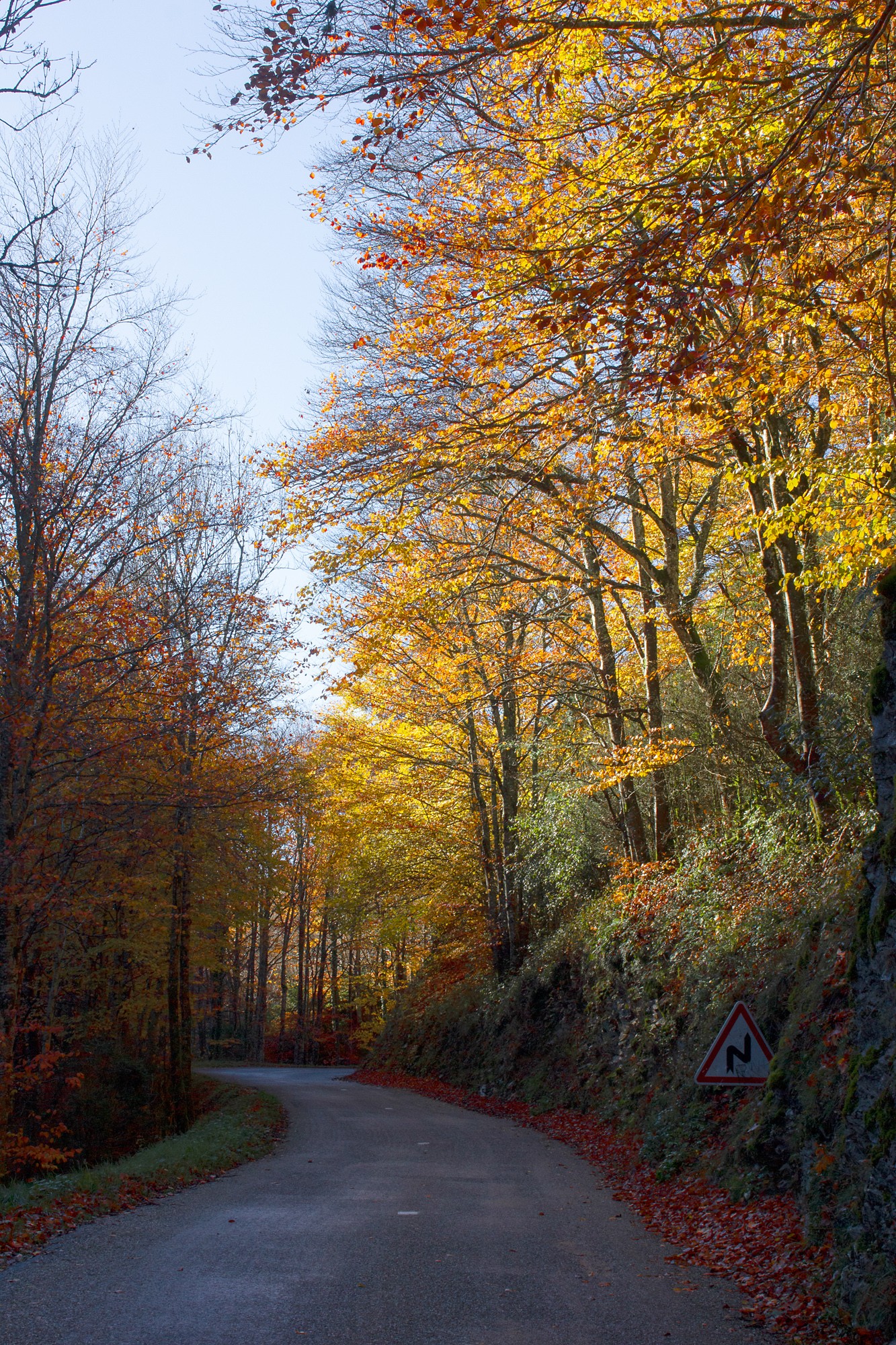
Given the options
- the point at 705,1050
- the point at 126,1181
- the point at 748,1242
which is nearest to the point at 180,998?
the point at 126,1181

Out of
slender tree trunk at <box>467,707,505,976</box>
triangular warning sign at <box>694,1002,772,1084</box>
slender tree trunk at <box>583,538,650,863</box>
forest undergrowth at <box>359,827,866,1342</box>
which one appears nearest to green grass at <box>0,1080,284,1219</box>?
forest undergrowth at <box>359,827,866,1342</box>

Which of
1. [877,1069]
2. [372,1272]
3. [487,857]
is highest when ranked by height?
[487,857]

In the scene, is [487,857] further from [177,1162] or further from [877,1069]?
[877,1069]

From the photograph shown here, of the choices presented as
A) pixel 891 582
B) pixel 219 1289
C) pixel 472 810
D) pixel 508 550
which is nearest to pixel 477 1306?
pixel 219 1289

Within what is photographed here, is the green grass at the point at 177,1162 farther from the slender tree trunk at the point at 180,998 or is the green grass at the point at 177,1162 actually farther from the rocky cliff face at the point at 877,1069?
the rocky cliff face at the point at 877,1069

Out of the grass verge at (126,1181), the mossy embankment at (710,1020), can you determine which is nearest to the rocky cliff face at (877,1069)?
the mossy embankment at (710,1020)

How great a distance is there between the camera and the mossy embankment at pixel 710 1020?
6910 mm

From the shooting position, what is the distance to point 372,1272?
655cm

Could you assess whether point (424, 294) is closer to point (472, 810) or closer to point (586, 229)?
point (586, 229)

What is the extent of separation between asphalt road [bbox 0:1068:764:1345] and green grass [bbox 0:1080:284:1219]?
51 centimetres

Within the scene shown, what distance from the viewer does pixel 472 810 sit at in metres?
23.8

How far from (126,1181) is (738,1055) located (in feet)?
21.3

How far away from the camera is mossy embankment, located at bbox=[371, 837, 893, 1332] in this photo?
272 inches

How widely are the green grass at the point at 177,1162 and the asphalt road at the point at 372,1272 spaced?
51cm
